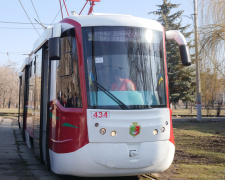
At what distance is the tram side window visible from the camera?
6328mm

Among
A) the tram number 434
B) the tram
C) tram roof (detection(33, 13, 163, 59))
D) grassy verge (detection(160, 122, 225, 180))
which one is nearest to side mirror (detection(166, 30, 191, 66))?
the tram

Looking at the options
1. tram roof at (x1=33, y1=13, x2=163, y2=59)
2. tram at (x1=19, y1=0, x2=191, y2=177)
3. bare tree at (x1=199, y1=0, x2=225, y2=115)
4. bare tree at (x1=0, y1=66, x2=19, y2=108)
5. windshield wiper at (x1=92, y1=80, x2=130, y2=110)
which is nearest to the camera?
tram at (x1=19, y1=0, x2=191, y2=177)

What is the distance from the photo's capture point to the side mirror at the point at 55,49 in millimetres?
6188

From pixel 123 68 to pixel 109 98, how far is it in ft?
2.00

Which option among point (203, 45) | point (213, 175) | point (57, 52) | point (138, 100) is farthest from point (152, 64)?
point (203, 45)

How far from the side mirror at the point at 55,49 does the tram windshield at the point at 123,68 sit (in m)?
0.46

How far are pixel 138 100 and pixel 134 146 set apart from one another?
803mm

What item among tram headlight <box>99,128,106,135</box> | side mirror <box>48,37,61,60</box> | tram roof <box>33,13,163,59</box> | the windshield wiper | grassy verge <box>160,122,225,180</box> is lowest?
grassy verge <box>160,122,225,180</box>

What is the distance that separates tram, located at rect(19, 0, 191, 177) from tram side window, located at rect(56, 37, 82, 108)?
0.06 ft

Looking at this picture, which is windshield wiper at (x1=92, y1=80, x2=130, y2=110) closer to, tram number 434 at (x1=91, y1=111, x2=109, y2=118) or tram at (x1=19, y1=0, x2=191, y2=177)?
tram at (x1=19, y1=0, x2=191, y2=177)

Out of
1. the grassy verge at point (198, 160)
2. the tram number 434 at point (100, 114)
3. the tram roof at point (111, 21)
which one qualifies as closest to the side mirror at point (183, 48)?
the tram roof at point (111, 21)

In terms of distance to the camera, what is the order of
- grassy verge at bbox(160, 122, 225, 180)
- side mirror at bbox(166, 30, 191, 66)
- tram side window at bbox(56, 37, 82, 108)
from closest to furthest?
tram side window at bbox(56, 37, 82, 108) → side mirror at bbox(166, 30, 191, 66) → grassy verge at bbox(160, 122, 225, 180)

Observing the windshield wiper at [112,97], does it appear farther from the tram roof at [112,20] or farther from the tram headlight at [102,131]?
the tram roof at [112,20]

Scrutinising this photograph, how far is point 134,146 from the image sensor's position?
19.6ft
